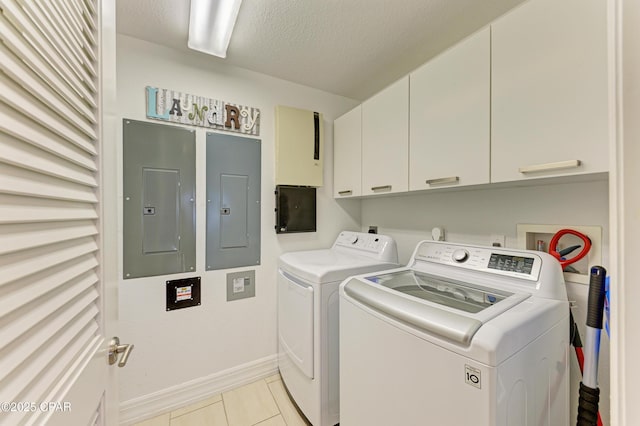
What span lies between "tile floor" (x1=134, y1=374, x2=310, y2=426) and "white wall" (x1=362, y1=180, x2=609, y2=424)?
1.40 m

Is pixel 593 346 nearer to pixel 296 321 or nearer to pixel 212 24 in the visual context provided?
pixel 296 321

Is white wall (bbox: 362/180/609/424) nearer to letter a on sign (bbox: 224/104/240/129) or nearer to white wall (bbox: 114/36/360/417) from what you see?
white wall (bbox: 114/36/360/417)

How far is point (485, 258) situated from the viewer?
4.08ft

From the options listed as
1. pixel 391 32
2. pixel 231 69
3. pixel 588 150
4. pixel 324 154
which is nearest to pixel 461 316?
pixel 588 150

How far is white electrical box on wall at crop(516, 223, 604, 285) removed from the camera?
1106 mm

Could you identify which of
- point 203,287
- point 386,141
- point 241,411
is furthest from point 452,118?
point 241,411

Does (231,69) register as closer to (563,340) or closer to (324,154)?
(324,154)

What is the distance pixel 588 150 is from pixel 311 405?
182 cm

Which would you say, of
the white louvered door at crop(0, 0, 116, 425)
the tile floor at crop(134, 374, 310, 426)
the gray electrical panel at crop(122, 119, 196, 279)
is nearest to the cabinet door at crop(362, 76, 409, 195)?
the gray electrical panel at crop(122, 119, 196, 279)

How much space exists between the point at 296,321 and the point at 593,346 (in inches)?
54.2

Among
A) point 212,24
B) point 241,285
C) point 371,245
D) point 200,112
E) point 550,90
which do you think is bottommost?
point 241,285

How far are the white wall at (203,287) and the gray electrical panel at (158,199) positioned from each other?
5 cm

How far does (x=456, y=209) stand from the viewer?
168cm

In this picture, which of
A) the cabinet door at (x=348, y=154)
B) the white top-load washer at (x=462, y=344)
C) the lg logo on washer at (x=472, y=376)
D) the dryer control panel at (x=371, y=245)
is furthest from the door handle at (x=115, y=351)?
the cabinet door at (x=348, y=154)
